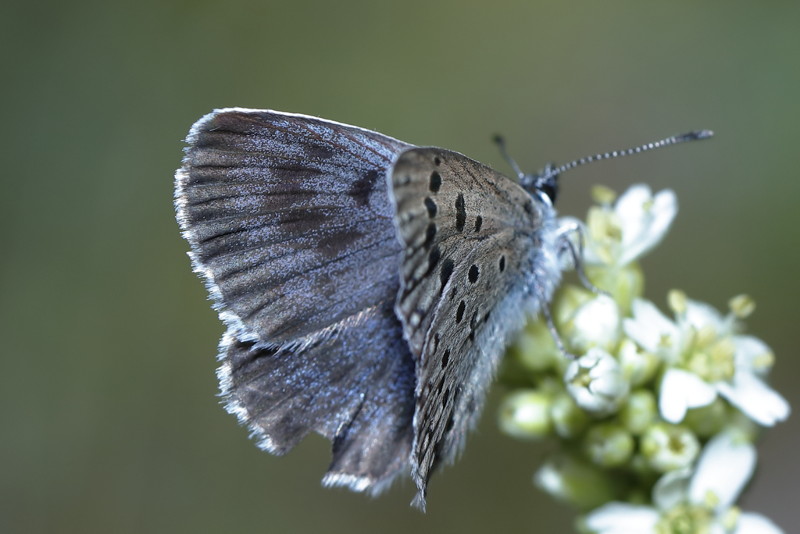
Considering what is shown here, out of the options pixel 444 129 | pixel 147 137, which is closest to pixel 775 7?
pixel 444 129

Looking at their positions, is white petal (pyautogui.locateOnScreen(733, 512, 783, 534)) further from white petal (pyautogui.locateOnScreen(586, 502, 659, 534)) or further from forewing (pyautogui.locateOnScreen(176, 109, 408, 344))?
forewing (pyautogui.locateOnScreen(176, 109, 408, 344))

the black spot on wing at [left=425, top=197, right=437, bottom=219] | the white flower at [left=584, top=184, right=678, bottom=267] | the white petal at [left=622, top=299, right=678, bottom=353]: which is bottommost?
the white petal at [left=622, top=299, right=678, bottom=353]

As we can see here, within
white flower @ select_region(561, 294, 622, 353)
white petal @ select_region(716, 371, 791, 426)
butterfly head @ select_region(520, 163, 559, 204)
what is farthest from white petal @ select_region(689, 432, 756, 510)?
butterfly head @ select_region(520, 163, 559, 204)

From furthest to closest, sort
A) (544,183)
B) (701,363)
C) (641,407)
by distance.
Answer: (544,183), (701,363), (641,407)

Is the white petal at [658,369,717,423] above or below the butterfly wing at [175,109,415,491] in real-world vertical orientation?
below

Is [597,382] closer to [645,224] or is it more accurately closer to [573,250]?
[573,250]

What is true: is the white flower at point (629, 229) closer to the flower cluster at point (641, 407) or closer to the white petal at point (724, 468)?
the flower cluster at point (641, 407)

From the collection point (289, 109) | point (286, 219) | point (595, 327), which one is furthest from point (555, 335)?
point (289, 109)

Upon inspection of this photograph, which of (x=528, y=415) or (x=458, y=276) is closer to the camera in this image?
(x=458, y=276)
